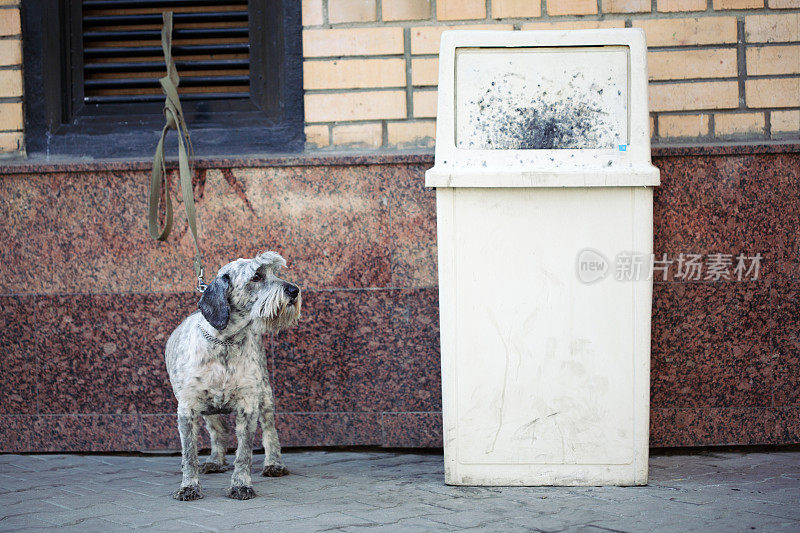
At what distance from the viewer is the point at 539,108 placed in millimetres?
3955

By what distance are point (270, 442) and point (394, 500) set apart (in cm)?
91

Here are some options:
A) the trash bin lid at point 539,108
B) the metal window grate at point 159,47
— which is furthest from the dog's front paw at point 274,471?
the metal window grate at point 159,47

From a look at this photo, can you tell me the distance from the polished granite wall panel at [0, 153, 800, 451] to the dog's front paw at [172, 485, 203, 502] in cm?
106

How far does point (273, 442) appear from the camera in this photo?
4.46m

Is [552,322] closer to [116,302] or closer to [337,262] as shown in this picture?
[337,262]

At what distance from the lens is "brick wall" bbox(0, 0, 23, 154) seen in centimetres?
511

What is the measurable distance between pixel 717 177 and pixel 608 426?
168cm

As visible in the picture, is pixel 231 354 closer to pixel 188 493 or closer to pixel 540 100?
pixel 188 493

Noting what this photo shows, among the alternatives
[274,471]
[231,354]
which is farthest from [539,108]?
[274,471]

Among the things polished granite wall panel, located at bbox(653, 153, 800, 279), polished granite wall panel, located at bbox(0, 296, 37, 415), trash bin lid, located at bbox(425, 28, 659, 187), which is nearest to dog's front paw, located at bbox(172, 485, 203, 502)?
polished granite wall panel, located at bbox(0, 296, 37, 415)

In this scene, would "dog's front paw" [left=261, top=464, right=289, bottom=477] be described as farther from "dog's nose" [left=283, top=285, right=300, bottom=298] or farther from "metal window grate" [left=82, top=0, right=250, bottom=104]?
"metal window grate" [left=82, top=0, right=250, bottom=104]

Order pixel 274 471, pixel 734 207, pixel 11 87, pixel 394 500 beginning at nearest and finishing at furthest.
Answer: pixel 394 500
pixel 274 471
pixel 734 207
pixel 11 87

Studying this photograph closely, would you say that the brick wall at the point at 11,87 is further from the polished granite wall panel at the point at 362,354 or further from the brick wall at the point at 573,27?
the polished granite wall panel at the point at 362,354

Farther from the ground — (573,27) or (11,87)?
(573,27)
